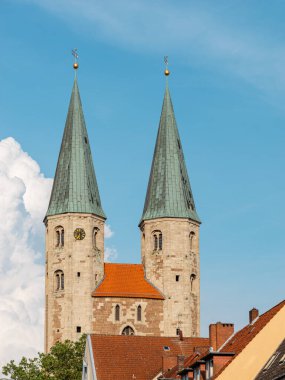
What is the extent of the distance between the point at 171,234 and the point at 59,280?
34.1 feet

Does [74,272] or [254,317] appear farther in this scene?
[74,272]

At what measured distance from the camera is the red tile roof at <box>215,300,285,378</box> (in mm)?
40281

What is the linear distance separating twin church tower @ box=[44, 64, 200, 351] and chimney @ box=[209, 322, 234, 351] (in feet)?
180

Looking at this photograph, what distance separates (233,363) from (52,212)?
6948 cm

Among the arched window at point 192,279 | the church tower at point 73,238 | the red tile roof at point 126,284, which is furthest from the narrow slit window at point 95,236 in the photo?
the arched window at point 192,279

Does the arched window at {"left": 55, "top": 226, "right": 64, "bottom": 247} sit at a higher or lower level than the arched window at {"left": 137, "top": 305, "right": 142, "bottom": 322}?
higher

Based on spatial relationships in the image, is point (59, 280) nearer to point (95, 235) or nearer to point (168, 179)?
point (95, 235)

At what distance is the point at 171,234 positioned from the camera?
4264 inches

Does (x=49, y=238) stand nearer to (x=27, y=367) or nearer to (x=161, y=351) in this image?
(x=27, y=367)

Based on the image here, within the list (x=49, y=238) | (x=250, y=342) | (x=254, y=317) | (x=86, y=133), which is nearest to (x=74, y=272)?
(x=49, y=238)

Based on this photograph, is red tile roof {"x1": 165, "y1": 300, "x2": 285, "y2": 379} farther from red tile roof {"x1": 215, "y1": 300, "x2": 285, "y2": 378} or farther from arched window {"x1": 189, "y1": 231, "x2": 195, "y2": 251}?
arched window {"x1": 189, "y1": 231, "x2": 195, "y2": 251}

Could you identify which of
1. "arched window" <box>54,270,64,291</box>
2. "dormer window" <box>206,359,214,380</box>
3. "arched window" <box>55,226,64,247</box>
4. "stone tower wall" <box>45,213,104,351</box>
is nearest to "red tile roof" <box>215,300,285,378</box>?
"dormer window" <box>206,359,214,380</box>

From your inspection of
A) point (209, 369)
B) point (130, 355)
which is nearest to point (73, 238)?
point (130, 355)

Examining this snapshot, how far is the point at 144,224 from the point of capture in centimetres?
10981
